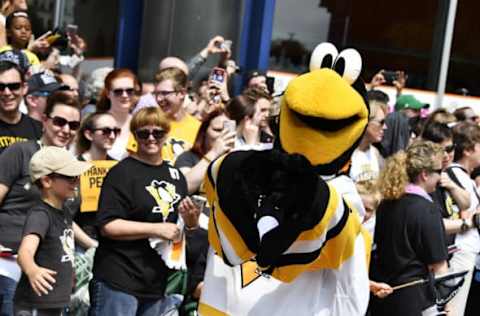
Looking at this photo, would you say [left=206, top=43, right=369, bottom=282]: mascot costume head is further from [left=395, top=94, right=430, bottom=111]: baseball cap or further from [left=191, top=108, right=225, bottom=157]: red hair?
[left=395, top=94, right=430, bottom=111]: baseball cap

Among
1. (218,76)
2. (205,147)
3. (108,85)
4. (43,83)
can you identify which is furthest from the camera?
(218,76)

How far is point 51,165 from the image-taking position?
5367 millimetres

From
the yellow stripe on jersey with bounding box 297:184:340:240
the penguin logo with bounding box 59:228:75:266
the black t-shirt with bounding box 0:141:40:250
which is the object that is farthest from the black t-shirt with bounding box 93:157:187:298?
the yellow stripe on jersey with bounding box 297:184:340:240

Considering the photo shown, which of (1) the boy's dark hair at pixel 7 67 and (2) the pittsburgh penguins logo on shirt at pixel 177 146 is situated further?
(2) the pittsburgh penguins logo on shirt at pixel 177 146

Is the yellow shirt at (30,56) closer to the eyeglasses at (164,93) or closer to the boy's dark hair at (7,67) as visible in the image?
the eyeglasses at (164,93)

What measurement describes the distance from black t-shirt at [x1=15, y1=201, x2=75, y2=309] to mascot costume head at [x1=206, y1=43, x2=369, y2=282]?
1.51 metres

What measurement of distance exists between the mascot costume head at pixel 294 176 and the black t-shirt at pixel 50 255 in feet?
4.97

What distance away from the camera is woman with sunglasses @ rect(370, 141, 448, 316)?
6.32 m

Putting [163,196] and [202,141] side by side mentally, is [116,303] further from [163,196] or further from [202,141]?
[202,141]

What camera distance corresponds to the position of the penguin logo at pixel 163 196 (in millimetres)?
5855

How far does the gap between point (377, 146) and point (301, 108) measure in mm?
4689

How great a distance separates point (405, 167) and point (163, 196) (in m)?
1.62

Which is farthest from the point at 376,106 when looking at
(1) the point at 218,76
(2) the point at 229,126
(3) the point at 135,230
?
(3) the point at 135,230

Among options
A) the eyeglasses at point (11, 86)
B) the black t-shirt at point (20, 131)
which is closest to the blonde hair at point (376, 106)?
the black t-shirt at point (20, 131)
